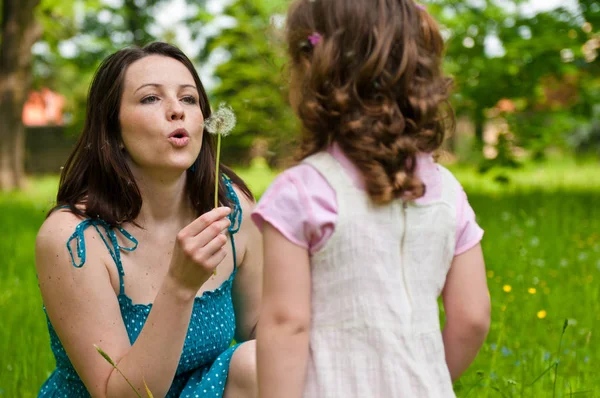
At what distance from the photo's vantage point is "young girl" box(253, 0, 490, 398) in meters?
1.35

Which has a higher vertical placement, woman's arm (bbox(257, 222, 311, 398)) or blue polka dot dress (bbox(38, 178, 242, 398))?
woman's arm (bbox(257, 222, 311, 398))

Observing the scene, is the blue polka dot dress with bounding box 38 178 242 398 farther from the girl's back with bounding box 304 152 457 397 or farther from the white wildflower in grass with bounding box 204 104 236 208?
the girl's back with bounding box 304 152 457 397

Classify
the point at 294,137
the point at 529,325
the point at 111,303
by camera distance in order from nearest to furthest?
1. the point at 294,137
2. the point at 111,303
3. the point at 529,325

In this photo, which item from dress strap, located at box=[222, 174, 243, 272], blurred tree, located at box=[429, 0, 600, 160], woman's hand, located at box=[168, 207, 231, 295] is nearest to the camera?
woman's hand, located at box=[168, 207, 231, 295]

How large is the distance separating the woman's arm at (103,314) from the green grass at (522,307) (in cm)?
→ 35

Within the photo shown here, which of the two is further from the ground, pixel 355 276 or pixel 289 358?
pixel 355 276

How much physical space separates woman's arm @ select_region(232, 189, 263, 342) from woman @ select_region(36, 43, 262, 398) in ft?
0.04

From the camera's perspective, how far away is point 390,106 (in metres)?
1.38

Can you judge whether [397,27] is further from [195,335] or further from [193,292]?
[195,335]

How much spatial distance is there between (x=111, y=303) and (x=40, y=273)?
0.21m

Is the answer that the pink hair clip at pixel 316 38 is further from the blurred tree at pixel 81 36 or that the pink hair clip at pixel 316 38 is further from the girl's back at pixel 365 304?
the blurred tree at pixel 81 36

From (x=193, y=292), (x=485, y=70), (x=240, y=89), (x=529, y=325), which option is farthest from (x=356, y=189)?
(x=240, y=89)

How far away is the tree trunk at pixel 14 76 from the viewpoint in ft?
39.1

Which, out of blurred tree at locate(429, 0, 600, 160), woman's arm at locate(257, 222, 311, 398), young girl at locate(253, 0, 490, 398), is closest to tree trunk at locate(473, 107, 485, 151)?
blurred tree at locate(429, 0, 600, 160)
